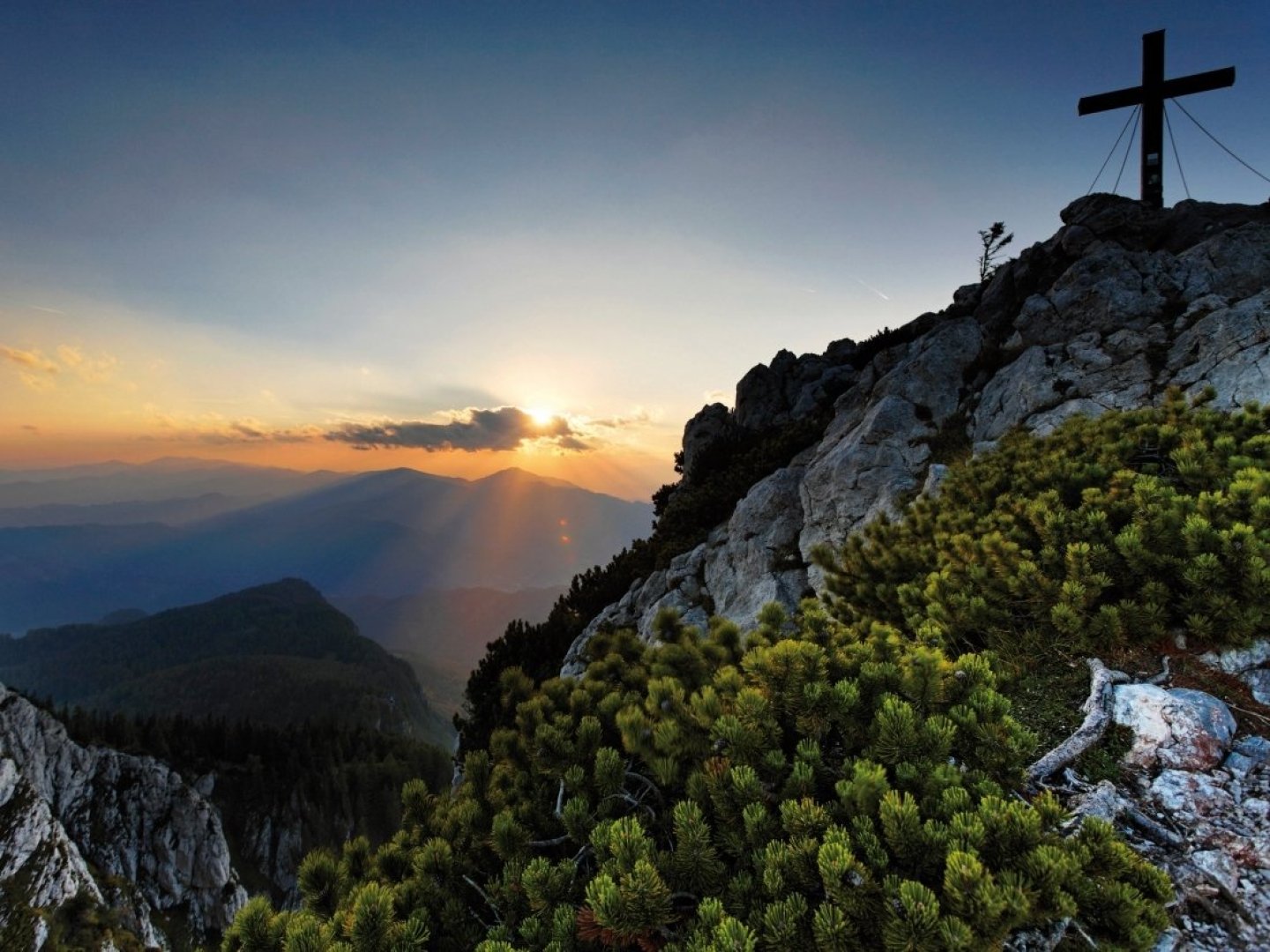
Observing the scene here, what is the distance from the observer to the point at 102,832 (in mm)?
75500

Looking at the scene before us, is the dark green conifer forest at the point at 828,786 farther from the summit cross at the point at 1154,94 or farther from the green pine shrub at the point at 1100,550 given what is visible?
the summit cross at the point at 1154,94

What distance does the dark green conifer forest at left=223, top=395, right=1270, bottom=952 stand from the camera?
2756 mm

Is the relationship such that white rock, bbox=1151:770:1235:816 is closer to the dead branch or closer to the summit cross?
the dead branch

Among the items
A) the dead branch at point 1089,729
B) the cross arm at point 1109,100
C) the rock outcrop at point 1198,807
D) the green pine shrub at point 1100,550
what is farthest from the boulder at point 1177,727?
the cross arm at point 1109,100

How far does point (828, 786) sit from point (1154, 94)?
89.7ft

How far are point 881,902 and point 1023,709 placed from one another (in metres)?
3.11

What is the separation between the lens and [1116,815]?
3.58 m

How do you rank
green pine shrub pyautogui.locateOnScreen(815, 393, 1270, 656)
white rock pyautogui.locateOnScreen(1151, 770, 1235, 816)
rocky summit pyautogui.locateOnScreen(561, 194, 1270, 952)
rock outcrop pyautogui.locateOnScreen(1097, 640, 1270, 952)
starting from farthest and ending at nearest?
rocky summit pyautogui.locateOnScreen(561, 194, 1270, 952) → green pine shrub pyautogui.locateOnScreen(815, 393, 1270, 656) → white rock pyautogui.locateOnScreen(1151, 770, 1235, 816) → rock outcrop pyautogui.locateOnScreen(1097, 640, 1270, 952)

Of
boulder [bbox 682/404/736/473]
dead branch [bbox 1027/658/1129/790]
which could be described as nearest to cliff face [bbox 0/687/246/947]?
boulder [bbox 682/404/736/473]

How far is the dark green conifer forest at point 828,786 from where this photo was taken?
2.76 metres

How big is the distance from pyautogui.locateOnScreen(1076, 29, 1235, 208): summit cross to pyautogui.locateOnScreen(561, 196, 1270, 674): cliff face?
5.60 feet

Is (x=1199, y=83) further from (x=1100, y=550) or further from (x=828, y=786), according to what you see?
(x=828, y=786)

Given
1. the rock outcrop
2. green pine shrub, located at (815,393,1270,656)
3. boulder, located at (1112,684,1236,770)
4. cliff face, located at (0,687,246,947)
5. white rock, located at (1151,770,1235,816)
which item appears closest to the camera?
the rock outcrop

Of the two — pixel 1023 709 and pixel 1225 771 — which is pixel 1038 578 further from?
pixel 1225 771
